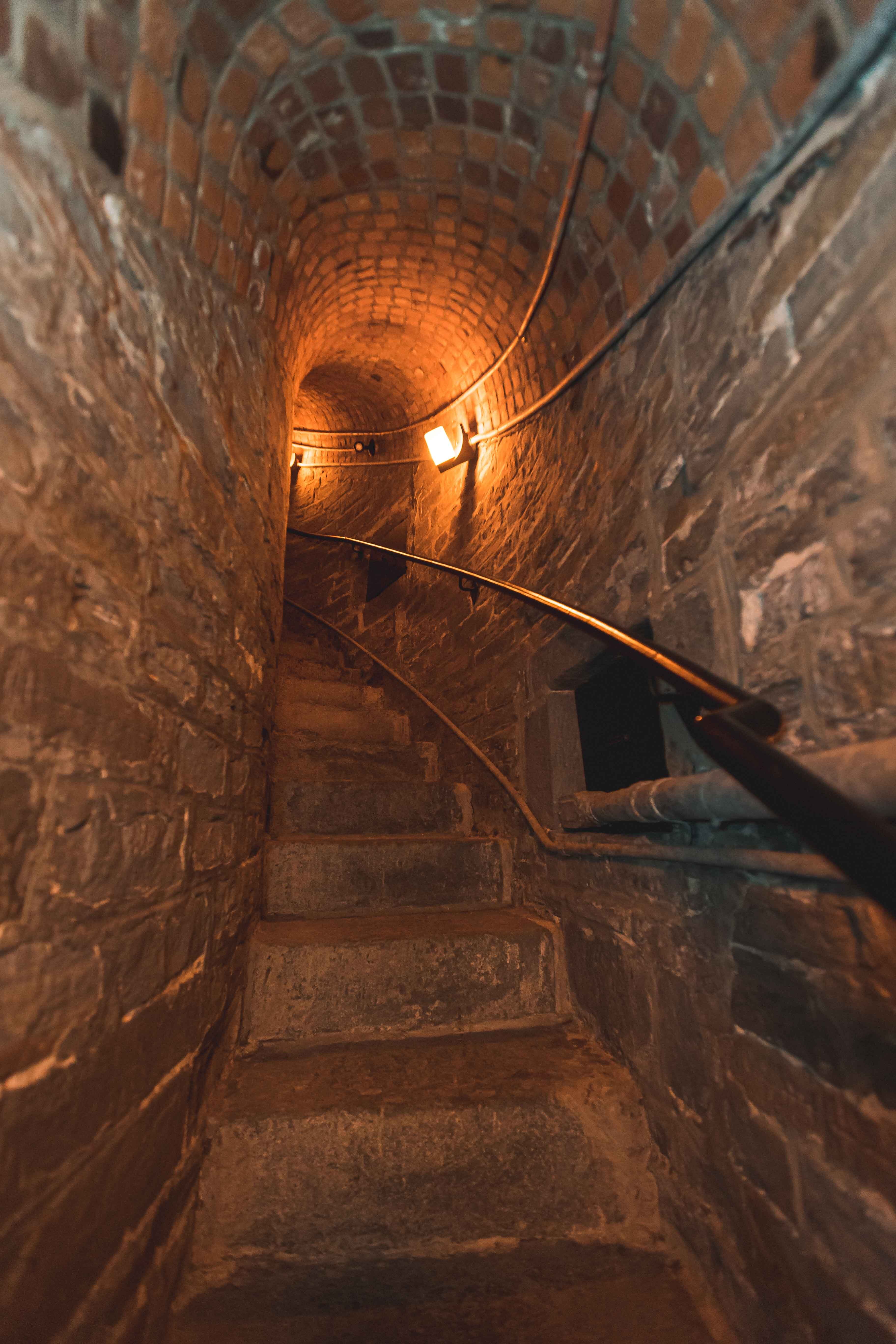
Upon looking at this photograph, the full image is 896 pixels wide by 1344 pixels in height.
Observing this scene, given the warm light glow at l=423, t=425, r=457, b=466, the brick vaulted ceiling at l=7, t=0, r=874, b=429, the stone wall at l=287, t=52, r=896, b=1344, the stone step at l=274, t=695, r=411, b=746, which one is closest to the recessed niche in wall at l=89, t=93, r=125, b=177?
the brick vaulted ceiling at l=7, t=0, r=874, b=429

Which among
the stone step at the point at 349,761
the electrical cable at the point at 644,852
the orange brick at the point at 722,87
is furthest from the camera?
the stone step at the point at 349,761

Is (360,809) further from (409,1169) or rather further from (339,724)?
(409,1169)

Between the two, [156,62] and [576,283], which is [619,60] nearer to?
[576,283]

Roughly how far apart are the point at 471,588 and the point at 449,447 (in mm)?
897

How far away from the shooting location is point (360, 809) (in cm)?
262

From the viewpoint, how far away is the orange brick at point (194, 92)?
1394mm

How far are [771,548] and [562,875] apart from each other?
137 cm

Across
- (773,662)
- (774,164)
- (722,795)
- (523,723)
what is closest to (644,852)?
(722,795)

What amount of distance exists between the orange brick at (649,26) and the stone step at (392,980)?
252 cm

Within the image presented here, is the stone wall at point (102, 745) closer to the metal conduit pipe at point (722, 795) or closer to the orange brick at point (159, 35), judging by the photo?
the orange brick at point (159, 35)

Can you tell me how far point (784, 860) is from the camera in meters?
1.09

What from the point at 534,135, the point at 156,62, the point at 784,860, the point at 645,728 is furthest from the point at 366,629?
the point at 784,860

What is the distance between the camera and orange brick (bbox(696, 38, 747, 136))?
1297 millimetres

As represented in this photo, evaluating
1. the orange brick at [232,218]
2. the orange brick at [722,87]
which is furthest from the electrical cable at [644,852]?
the orange brick at [232,218]
